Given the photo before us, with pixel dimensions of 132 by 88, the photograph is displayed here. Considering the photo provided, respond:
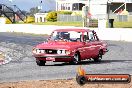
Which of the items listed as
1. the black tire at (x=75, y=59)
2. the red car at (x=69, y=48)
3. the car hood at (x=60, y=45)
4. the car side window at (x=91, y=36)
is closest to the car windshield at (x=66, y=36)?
the red car at (x=69, y=48)

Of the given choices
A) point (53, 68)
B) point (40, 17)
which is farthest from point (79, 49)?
point (40, 17)

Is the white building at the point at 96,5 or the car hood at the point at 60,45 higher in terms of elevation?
the white building at the point at 96,5

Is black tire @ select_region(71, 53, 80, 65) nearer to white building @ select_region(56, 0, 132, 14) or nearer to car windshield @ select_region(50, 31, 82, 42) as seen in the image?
car windshield @ select_region(50, 31, 82, 42)

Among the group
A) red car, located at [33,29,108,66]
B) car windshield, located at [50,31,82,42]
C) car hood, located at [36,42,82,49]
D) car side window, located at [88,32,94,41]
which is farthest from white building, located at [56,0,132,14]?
car hood, located at [36,42,82,49]

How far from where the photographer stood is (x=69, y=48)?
17391 millimetres

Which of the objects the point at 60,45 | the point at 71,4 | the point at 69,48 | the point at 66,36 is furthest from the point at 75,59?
the point at 71,4

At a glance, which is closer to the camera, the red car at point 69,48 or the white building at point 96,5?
the red car at point 69,48

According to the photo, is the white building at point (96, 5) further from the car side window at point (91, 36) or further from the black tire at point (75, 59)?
the black tire at point (75, 59)

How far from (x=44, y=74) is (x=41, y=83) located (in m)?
3.18

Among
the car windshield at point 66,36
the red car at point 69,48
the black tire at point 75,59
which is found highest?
the car windshield at point 66,36

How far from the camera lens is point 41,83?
11.3 meters

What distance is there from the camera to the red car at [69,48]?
17328 mm

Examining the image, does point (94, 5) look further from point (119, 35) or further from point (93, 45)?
point (93, 45)

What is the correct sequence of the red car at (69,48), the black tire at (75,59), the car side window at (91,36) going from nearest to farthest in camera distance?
1. the red car at (69,48)
2. the black tire at (75,59)
3. the car side window at (91,36)
